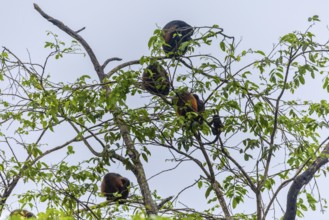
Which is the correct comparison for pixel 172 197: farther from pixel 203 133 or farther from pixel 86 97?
pixel 86 97

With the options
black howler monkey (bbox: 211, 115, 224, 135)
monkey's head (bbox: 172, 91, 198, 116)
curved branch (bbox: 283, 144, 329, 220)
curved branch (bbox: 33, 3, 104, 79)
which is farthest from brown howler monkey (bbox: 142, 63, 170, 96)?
curved branch (bbox: 283, 144, 329, 220)

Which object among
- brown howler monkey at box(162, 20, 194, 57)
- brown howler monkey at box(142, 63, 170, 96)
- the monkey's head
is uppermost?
brown howler monkey at box(162, 20, 194, 57)

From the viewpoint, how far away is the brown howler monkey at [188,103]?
5.83 meters

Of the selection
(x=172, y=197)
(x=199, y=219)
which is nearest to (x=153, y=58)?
(x=172, y=197)

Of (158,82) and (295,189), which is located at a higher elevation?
(158,82)

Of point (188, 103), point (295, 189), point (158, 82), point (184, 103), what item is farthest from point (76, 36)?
point (295, 189)

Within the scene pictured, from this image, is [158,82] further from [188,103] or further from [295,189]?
[295,189]

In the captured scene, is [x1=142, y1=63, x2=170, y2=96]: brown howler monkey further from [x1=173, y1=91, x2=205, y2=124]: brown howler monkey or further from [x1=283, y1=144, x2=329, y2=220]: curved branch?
[x1=283, y1=144, x2=329, y2=220]: curved branch

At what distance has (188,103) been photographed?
581 cm

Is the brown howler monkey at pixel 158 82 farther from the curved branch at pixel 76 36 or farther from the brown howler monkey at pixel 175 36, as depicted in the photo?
the curved branch at pixel 76 36

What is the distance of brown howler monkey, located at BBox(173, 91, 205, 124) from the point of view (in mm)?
5832

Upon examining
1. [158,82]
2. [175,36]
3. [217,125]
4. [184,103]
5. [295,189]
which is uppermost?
[175,36]

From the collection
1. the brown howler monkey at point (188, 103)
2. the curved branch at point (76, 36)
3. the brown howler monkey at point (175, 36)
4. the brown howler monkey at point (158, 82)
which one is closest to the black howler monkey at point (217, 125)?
the brown howler monkey at point (188, 103)

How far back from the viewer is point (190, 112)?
5664mm
